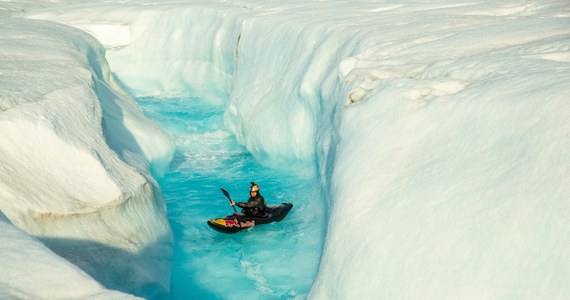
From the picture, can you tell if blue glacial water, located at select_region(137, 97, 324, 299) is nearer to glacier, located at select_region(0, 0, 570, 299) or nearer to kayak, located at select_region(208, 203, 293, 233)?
kayak, located at select_region(208, 203, 293, 233)

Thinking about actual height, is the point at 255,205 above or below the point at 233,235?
above

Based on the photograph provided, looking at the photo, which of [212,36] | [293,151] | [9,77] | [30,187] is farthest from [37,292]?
[212,36]

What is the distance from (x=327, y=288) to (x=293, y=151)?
18.8ft

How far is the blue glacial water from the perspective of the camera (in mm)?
7211

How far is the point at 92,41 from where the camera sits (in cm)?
1360

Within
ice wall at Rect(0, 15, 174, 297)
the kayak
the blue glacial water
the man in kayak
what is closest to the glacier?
ice wall at Rect(0, 15, 174, 297)

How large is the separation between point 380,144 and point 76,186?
3.47 m

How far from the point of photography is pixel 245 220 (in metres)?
8.66

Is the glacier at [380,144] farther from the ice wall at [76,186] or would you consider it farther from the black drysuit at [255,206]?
the black drysuit at [255,206]

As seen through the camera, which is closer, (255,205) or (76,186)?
(76,186)

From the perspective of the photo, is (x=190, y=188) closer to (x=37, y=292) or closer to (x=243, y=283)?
(x=243, y=283)

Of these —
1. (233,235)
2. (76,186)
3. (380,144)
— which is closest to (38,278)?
(76,186)

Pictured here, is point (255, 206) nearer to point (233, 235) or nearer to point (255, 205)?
point (255, 205)

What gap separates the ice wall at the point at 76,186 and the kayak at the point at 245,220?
3.03 feet
